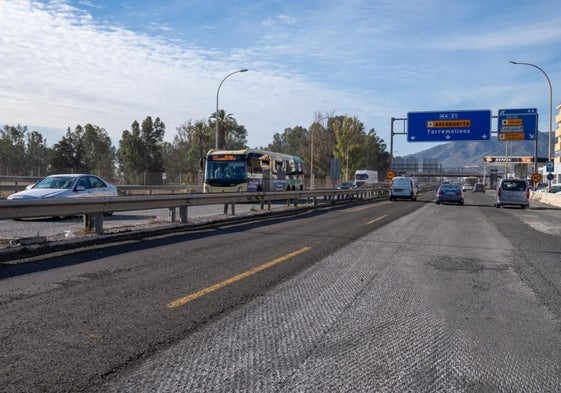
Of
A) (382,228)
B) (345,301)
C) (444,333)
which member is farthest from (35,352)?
(382,228)

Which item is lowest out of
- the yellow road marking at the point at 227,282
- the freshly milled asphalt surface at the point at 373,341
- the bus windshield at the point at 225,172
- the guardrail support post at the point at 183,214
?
the freshly milled asphalt surface at the point at 373,341

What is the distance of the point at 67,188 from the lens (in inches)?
589

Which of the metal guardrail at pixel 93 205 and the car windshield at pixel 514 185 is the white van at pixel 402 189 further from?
the metal guardrail at pixel 93 205

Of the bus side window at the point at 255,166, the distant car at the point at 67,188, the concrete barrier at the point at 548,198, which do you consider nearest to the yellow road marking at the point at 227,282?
the distant car at the point at 67,188

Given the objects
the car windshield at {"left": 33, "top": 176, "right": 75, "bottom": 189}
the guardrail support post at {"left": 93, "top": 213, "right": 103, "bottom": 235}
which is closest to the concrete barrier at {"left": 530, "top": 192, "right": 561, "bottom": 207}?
the car windshield at {"left": 33, "top": 176, "right": 75, "bottom": 189}

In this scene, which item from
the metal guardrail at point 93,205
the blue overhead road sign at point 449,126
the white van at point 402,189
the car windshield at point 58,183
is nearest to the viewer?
the metal guardrail at point 93,205

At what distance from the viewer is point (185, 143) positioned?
8988 cm

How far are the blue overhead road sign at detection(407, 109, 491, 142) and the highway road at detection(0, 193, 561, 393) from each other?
31492mm

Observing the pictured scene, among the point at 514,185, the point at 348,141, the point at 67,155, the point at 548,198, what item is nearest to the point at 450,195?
the point at 514,185

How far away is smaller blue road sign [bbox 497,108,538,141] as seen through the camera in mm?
37469

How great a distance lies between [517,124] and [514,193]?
1351cm

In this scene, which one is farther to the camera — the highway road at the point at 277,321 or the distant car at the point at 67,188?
the distant car at the point at 67,188

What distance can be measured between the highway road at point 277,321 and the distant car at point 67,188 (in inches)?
227

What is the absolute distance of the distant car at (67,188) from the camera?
14.1 m
